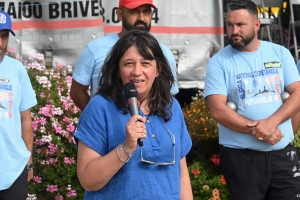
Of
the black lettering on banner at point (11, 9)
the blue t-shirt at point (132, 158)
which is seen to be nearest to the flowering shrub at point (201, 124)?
the black lettering on banner at point (11, 9)

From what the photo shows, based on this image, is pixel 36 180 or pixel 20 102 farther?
pixel 36 180

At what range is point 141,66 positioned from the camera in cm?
324

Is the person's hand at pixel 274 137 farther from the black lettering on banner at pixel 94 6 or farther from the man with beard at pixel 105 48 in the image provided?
the black lettering on banner at pixel 94 6

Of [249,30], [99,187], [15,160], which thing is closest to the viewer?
[99,187]

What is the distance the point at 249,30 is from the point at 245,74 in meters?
0.40

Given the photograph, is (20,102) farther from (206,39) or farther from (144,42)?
(206,39)

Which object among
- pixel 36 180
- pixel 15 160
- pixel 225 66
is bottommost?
pixel 36 180

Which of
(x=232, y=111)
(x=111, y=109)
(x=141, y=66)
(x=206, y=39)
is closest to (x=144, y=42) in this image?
(x=141, y=66)

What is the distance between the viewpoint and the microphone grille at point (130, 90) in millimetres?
3074

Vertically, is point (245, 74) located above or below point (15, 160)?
above

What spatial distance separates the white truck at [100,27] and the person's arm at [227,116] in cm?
351

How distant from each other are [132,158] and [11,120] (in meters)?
2.11

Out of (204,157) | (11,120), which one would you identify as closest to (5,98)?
(11,120)

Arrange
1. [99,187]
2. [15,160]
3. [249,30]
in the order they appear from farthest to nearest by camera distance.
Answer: [249,30], [15,160], [99,187]
